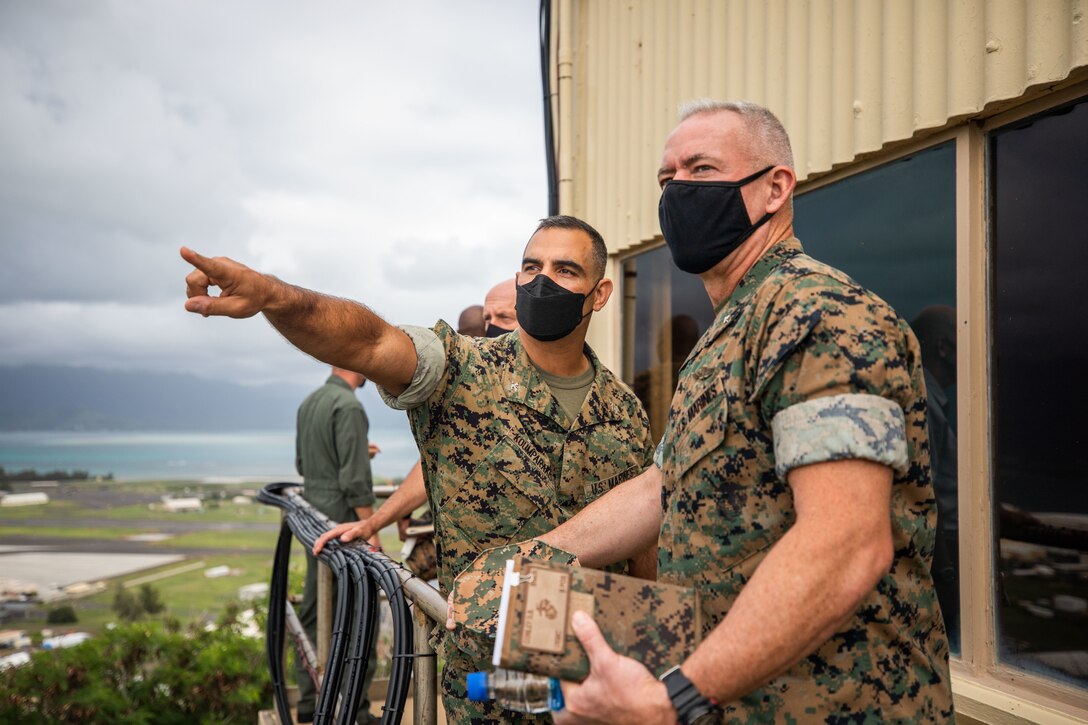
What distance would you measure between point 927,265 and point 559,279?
1183 mm

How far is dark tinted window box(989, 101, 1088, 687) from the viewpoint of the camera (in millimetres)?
1942

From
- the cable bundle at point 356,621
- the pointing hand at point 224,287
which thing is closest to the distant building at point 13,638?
the cable bundle at point 356,621

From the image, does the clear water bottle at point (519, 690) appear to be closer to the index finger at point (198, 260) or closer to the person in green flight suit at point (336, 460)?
the index finger at point (198, 260)

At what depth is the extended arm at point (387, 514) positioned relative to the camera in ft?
7.80

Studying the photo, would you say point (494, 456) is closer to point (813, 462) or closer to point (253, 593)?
point (813, 462)

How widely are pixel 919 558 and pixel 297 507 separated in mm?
2367

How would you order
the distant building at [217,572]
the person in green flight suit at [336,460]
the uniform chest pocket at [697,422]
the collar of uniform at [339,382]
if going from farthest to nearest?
the distant building at [217,572] < the collar of uniform at [339,382] < the person in green flight suit at [336,460] < the uniform chest pocket at [697,422]

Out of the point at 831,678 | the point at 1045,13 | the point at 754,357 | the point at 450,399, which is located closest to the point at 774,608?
the point at 831,678

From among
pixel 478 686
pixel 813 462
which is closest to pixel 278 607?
pixel 478 686

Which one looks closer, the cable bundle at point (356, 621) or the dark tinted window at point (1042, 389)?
the cable bundle at point (356, 621)

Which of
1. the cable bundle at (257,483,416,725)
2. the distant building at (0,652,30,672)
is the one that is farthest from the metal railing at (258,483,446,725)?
the distant building at (0,652,30,672)

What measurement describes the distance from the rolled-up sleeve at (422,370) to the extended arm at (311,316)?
2 cm

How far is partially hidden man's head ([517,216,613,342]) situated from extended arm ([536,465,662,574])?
811mm

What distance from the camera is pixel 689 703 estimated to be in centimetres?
93
